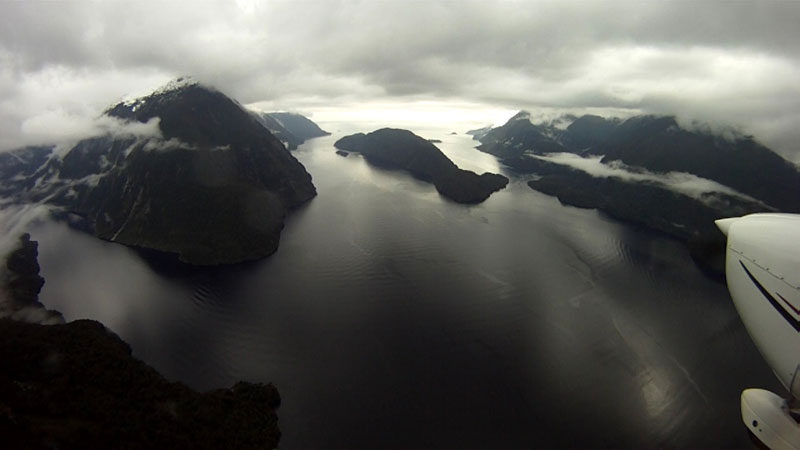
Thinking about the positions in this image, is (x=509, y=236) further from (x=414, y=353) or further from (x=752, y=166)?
(x=752, y=166)

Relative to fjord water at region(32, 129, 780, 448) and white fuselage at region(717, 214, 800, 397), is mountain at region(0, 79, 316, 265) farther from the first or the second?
white fuselage at region(717, 214, 800, 397)

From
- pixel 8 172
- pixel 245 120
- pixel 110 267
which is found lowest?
pixel 110 267

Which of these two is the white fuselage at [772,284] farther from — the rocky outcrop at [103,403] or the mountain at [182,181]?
the mountain at [182,181]

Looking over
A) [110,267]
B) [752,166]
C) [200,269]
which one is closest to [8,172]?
[110,267]

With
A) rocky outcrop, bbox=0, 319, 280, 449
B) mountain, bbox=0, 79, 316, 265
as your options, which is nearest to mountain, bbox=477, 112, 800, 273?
rocky outcrop, bbox=0, 319, 280, 449

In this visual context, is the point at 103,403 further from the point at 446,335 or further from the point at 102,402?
the point at 446,335

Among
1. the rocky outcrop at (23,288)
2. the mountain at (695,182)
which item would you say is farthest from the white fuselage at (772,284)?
the mountain at (695,182)
